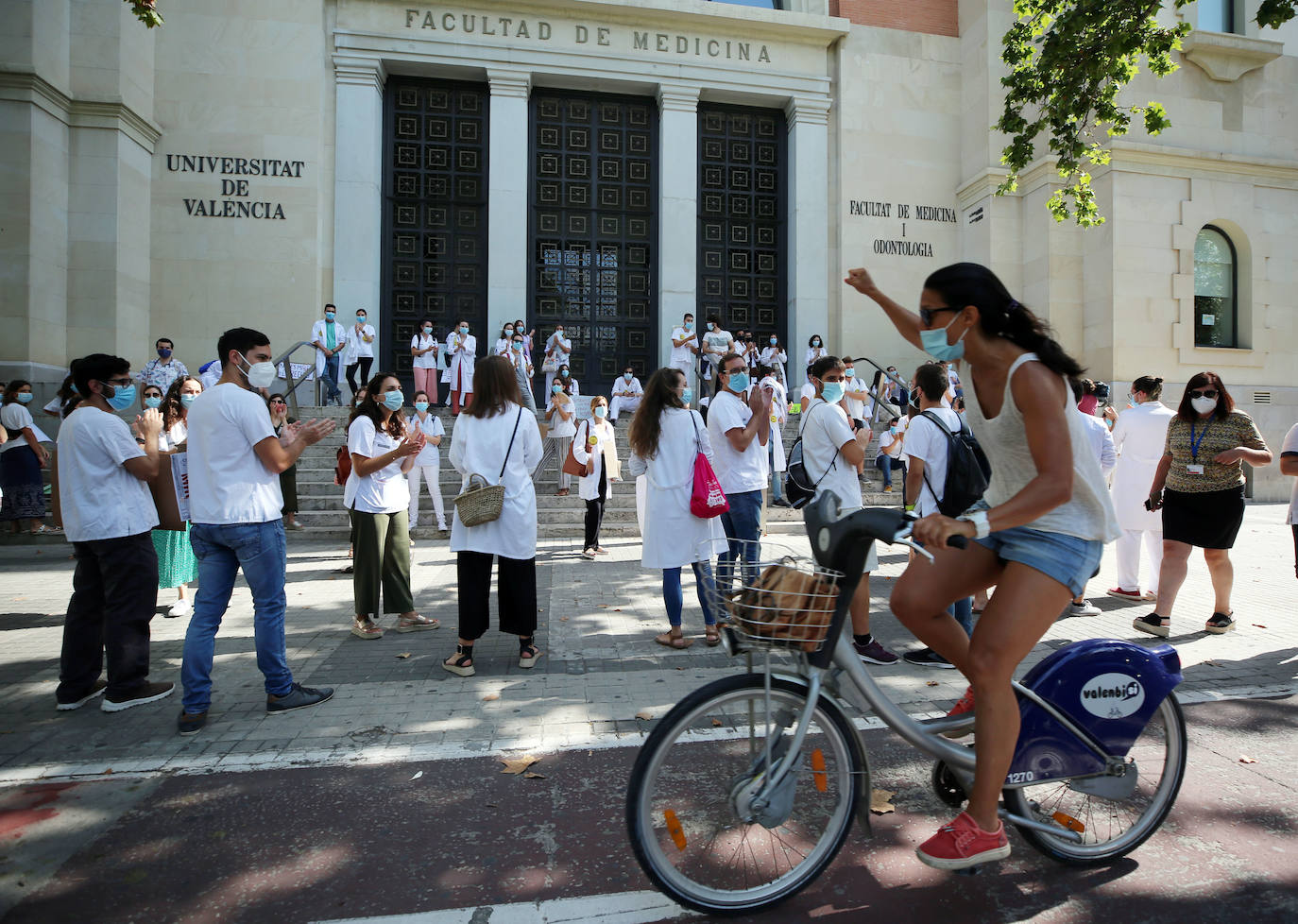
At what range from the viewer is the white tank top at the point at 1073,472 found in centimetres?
252

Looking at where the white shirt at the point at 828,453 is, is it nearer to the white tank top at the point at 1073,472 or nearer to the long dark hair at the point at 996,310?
the white tank top at the point at 1073,472

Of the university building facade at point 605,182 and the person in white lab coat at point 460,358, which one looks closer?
the university building facade at point 605,182

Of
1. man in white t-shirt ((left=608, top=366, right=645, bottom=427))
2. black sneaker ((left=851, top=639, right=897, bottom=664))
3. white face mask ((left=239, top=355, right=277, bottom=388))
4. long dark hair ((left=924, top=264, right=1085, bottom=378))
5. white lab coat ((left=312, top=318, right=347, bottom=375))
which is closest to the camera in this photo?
long dark hair ((left=924, top=264, right=1085, bottom=378))

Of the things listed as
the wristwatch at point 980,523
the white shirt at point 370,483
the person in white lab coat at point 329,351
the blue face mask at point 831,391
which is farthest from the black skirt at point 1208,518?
the person in white lab coat at point 329,351

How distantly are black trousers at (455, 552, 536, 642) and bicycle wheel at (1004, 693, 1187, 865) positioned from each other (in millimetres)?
3171

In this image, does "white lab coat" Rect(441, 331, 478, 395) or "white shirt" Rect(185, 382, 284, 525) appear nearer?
"white shirt" Rect(185, 382, 284, 525)

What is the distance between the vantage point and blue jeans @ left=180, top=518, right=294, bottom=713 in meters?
4.15

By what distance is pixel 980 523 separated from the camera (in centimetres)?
232

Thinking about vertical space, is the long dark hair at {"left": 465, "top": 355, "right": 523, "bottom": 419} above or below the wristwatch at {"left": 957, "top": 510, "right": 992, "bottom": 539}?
above

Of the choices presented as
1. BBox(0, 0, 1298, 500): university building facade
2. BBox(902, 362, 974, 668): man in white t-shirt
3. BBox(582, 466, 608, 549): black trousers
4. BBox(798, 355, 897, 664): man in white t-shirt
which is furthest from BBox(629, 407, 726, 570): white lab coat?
BBox(0, 0, 1298, 500): university building facade

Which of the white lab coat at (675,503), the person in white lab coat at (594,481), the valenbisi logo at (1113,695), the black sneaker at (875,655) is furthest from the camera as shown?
the person in white lab coat at (594,481)

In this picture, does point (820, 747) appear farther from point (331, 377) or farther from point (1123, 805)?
point (331, 377)

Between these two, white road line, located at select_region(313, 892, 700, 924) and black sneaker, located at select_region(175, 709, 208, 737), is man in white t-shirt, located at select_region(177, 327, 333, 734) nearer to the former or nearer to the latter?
black sneaker, located at select_region(175, 709, 208, 737)

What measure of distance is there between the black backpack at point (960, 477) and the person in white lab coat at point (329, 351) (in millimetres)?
12862
